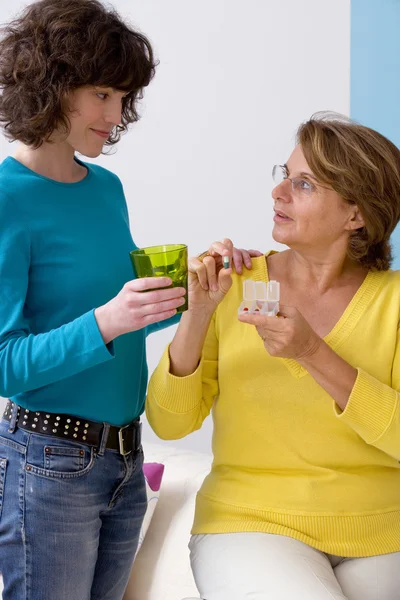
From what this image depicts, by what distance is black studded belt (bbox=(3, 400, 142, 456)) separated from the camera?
148 centimetres

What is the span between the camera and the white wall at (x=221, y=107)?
2881 mm

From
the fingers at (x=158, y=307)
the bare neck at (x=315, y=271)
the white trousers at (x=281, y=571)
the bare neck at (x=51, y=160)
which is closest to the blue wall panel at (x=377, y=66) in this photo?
the bare neck at (x=315, y=271)

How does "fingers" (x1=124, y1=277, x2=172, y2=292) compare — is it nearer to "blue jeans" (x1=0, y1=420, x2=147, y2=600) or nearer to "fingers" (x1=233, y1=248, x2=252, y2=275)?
"blue jeans" (x1=0, y1=420, x2=147, y2=600)

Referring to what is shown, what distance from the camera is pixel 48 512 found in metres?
1.45

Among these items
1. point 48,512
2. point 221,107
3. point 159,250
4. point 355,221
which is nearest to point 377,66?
point 221,107

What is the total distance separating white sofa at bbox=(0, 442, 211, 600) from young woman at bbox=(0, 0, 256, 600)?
0.63 m

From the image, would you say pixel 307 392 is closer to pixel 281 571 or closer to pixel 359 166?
pixel 281 571

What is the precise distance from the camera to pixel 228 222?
3223 mm

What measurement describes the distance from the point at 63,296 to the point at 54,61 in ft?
1.39

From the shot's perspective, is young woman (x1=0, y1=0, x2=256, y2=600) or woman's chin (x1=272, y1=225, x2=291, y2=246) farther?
woman's chin (x1=272, y1=225, x2=291, y2=246)

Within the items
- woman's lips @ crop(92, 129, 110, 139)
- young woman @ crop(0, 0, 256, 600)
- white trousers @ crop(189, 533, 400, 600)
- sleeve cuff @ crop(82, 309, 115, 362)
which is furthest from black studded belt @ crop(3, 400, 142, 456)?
woman's lips @ crop(92, 129, 110, 139)

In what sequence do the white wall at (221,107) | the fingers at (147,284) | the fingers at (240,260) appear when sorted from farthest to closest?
the white wall at (221,107), the fingers at (240,260), the fingers at (147,284)

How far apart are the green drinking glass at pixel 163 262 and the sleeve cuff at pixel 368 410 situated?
1.44ft

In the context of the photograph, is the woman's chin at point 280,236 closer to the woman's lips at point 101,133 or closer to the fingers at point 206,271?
the fingers at point 206,271
